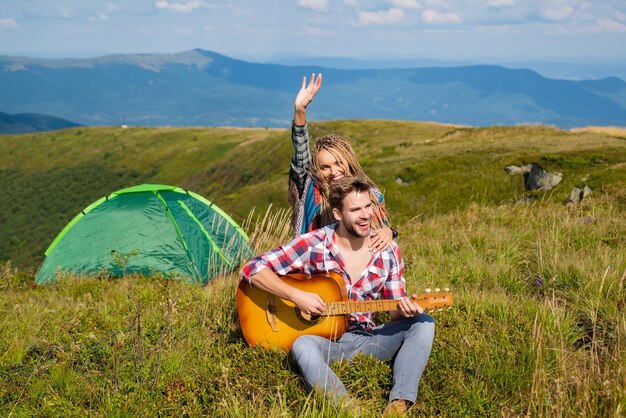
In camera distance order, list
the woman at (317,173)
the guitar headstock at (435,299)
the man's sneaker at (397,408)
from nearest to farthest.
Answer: the man's sneaker at (397,408) < the guitar headstock at (435,299) < the woman at (317,173)

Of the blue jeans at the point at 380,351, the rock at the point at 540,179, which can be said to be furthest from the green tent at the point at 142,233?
the rock at the point at 540,179

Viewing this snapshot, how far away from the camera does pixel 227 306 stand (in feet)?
18.7

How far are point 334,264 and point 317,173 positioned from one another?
3.85 ft

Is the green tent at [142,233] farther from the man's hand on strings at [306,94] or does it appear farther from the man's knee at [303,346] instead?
the man's knee at [303,346]

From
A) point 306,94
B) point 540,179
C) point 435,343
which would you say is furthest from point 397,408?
point 540,179

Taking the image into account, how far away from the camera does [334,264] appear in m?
4.57

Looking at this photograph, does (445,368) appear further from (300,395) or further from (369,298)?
(300,395)

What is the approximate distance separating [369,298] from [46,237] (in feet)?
379

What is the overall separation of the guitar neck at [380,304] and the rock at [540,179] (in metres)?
18.8

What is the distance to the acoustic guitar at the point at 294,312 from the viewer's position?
4340 millimetres

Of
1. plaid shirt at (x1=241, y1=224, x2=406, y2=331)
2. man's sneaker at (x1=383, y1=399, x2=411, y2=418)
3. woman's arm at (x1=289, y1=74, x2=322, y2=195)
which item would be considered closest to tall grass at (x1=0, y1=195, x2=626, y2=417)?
man's sneaker at (x1=383, y1=399, x2=411, y2=418)

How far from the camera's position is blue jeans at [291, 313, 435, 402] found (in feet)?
13.1

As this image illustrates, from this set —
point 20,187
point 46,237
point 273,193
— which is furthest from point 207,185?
point 273,193

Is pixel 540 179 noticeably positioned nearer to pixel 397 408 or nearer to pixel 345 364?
pixel 345 364
